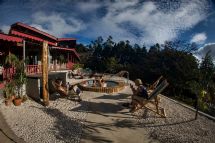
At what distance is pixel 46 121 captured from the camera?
6688 mm

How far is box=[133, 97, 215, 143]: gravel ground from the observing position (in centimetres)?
552

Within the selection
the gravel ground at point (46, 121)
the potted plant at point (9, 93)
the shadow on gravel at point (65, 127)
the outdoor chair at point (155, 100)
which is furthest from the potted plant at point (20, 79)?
the outdoor chair at point (155, 100)

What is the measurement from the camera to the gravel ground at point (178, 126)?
5516 mm

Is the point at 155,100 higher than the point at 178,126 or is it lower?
higher

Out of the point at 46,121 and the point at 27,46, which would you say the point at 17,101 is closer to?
the point at 46,121

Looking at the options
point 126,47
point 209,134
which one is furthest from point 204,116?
point 126,47

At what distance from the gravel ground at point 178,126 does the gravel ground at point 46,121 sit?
8.22 feet

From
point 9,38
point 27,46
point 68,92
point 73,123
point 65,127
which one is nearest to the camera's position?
point 65,127

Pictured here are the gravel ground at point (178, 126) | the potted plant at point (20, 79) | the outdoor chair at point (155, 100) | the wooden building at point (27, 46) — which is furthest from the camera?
the wooden building at point (27, 46)

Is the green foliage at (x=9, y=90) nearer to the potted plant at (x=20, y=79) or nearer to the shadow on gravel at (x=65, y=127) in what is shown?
the potted plant at (x=20, y=79)

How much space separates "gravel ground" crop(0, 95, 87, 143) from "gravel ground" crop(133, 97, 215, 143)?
2507 millimetres

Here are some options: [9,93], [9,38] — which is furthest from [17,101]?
[9,38]

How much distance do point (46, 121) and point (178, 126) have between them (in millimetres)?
4898

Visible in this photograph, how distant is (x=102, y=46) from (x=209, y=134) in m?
53.1
